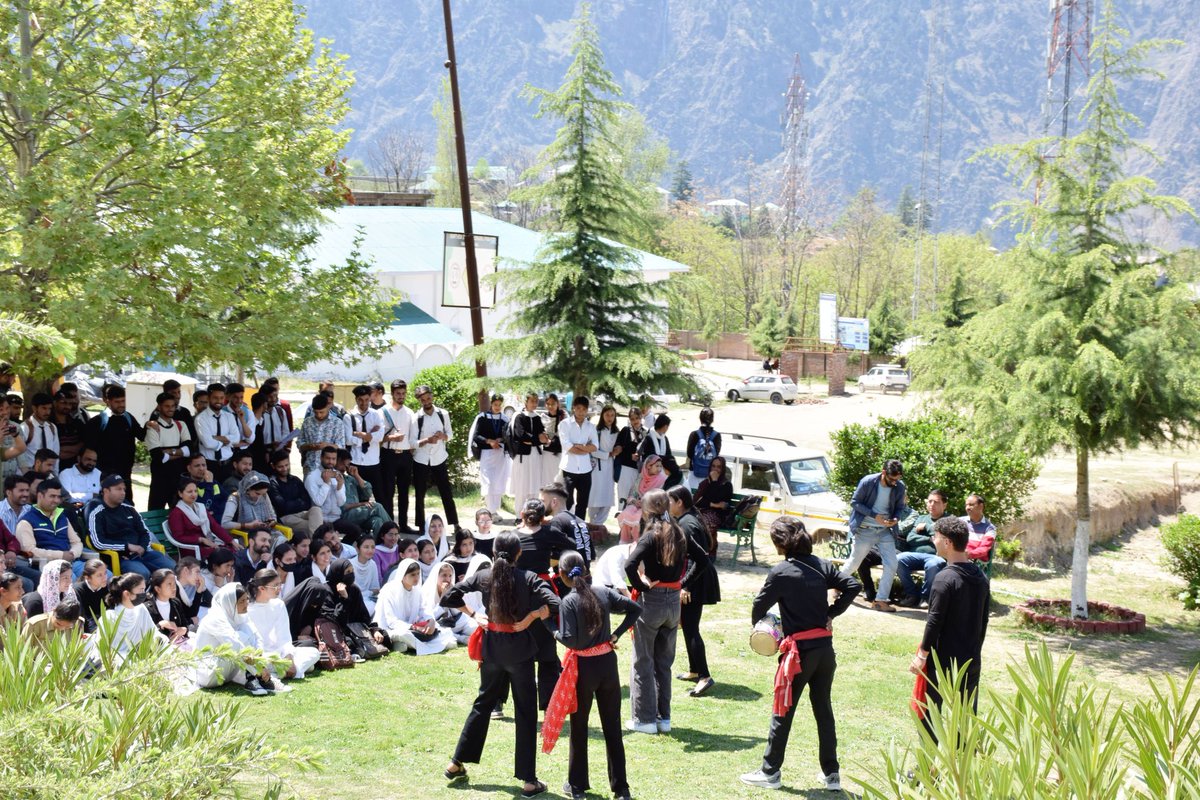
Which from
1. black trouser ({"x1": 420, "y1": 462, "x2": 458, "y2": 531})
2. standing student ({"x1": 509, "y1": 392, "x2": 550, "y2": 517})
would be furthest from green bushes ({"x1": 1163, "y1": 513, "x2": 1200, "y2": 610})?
black trouser ({"x1": 420, "y1": 462, "x2": 458, "y2": 531})

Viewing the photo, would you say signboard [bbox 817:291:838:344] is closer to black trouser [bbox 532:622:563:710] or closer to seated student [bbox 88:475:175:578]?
seated student [bbox 88:475:175:578]

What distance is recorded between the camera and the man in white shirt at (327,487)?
547 inches

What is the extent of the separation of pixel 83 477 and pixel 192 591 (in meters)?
2.62

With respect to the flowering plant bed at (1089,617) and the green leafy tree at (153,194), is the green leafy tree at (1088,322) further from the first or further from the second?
the green leafy tree at (153,194)

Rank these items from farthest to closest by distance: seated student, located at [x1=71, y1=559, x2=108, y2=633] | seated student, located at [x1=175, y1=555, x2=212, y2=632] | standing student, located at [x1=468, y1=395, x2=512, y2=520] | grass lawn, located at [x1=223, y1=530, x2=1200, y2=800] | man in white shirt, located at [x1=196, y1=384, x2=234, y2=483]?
standing student, located at [x1=468, y1=395, x2=512, y2=520] → man in white shirt, located at [x1=196, y1=384, x2=234, y2=483] → seated student, located at [x1=175, y1=555, x2=212, y2=632] → seated student, located at [x1=71, y1=559, x2=108, y2=633] → grass lawn, located at [x1=223, y1=530, x2=1200, y2=800]

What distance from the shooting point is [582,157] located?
17.7 metres

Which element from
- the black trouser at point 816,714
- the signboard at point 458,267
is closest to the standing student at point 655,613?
the black trouser at point 816,714

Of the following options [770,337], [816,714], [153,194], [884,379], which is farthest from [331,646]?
[770,337]

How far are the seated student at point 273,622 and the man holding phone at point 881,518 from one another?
6.37 metres

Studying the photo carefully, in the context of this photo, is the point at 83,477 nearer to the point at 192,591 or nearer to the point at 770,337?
the point at 192,591

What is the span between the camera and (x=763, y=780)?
26.7 ft

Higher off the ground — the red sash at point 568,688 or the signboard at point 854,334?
the signboard at point 854,334

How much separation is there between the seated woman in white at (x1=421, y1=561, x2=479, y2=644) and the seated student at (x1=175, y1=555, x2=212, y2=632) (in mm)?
2068

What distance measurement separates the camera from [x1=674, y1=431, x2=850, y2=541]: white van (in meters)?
16.8
